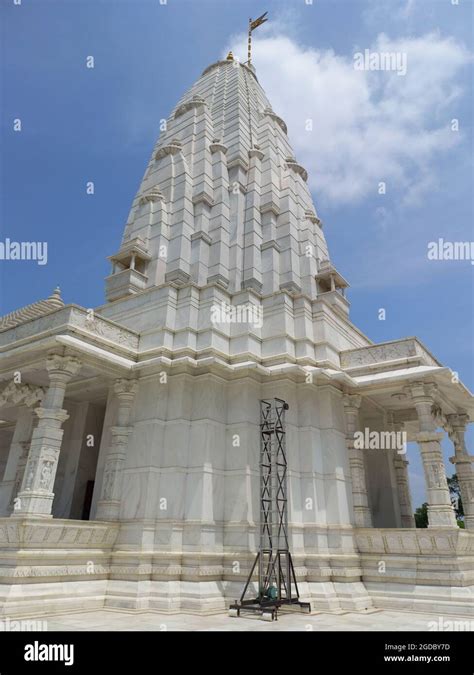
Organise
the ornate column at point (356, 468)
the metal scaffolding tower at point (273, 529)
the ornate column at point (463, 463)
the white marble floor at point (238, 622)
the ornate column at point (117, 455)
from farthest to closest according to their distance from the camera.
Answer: the ornate column at point (463, 463) < the ornate column at point (356, 468) < the ornate column at point (117, 455) < the metal scaffolding tower at point (273, 529) < the white marble floor at point (238, 622)

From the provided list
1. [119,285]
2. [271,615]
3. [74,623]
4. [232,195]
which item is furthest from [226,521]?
[232,195]

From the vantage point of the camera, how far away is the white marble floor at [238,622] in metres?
9.29

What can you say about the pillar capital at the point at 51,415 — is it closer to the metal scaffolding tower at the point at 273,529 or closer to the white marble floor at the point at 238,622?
the white marble floor at the point at 238,622

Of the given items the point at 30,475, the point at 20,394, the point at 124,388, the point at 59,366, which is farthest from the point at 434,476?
the point at 20,394

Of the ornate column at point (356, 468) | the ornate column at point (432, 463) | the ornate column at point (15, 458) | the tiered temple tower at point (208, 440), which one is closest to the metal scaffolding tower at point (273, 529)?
the tiered temple tower at point (208, 440)

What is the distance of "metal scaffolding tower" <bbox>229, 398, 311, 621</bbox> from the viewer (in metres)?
11.2

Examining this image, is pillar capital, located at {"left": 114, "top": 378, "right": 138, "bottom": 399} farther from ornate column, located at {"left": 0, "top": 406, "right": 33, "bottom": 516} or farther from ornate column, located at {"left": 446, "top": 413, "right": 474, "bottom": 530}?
ornate column, located at {"left": 446, "top": 413, "right": 474, "bottom": 530}

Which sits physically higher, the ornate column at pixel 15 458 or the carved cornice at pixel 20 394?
the carved cornice at pixel 20 394

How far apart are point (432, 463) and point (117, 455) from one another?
9.51 m

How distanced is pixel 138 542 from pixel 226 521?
8.41 feet

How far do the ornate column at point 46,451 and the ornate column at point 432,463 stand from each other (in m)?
10.5

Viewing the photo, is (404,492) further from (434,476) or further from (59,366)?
(59,366)

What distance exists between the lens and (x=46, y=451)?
12.0 m

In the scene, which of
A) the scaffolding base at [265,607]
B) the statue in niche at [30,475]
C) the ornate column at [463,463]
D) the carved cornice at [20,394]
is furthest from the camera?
the ornate column at [463,463]
